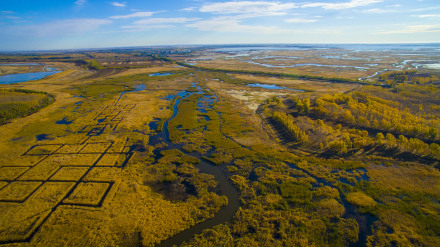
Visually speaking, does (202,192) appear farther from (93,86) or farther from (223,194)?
(93,86)

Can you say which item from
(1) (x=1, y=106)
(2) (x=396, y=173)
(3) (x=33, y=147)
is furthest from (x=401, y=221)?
(1) (x=1, y=106)

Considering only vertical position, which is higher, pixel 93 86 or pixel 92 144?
pixel 93 86

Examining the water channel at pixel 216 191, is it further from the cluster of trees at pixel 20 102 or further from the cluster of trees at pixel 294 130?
the cluster of trees at pixel 20 102

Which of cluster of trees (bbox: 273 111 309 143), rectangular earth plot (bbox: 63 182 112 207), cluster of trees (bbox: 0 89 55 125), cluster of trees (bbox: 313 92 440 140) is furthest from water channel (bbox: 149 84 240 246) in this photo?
cluster of trees (bbox: 0 89 55 125)

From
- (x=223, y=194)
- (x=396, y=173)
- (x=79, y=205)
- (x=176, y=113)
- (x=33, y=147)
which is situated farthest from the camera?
(x=176, y=113)

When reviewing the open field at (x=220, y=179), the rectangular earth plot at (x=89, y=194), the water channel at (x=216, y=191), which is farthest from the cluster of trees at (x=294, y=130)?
the rectangular earth plot at (x=89, y=194)

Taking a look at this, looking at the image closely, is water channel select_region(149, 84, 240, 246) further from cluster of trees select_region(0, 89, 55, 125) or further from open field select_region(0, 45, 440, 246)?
cluster of trees select_region(0, 89, 55, 125)
